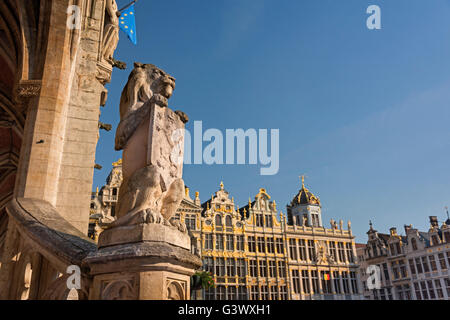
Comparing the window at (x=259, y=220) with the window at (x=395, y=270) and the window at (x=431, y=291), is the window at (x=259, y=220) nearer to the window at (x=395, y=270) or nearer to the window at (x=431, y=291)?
the window at (x=395, y=270)

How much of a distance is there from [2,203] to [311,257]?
1346 inches

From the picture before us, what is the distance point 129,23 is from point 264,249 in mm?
31206

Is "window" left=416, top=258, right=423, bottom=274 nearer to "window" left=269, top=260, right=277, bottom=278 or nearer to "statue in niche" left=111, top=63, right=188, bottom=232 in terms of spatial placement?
"window" left=269, top=260, right=277, bottom=278

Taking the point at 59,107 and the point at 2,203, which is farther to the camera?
the point at 2,203

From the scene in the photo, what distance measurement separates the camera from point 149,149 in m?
3.29

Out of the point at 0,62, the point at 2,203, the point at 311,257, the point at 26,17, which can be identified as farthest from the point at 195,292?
the point at 26,17

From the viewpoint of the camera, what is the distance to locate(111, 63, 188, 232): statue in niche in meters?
3.19

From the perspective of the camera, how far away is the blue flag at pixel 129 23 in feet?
31.9

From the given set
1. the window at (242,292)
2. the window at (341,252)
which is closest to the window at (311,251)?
the window at (341,252)

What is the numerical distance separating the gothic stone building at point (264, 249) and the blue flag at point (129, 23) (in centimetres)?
2174

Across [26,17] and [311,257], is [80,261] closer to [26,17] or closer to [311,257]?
[26,17]

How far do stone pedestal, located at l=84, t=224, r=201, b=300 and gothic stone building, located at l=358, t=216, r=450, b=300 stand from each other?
42144 mm
